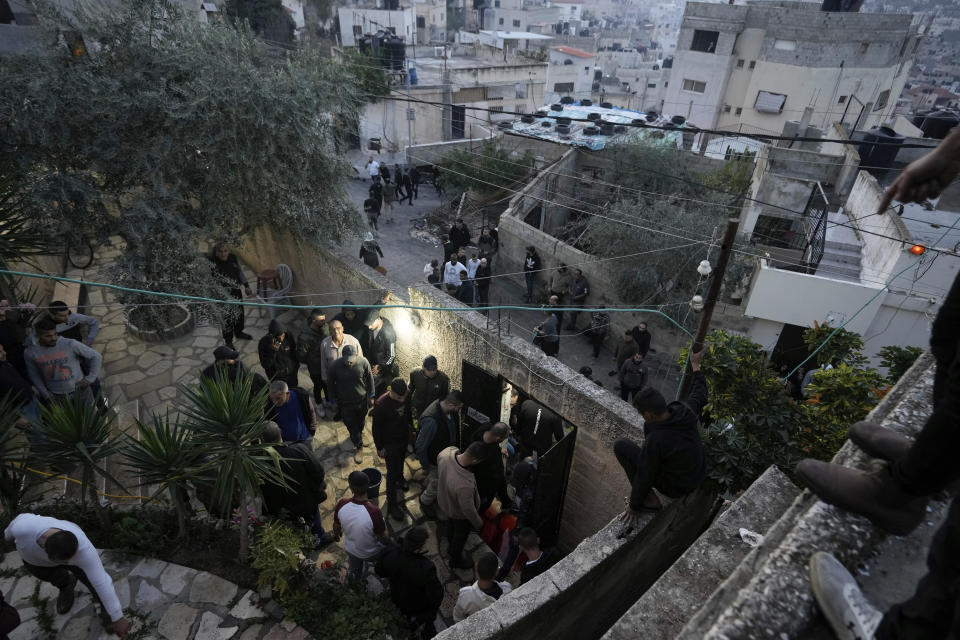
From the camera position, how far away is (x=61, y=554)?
3.70m

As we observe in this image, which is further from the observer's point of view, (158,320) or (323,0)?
(323,0)

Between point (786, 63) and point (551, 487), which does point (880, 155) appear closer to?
point (551, 487)

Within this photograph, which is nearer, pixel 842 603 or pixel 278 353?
pixel 842 603

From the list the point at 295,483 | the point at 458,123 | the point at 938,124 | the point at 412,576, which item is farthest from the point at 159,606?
the point at 458,123

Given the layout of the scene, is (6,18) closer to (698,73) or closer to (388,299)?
(388,299)

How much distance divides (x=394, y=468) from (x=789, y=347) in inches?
381

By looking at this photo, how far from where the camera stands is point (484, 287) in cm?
1287

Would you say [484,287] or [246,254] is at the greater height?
[246,254]

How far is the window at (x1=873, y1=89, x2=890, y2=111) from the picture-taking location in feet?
106

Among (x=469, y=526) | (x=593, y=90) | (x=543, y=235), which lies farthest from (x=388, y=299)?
(x=593, y=90)

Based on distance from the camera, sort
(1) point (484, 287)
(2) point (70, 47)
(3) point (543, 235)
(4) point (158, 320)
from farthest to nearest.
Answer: (3) point (543, 235), (1) point (484, 287), (4) point (158, 320), (2) point (70, 47)

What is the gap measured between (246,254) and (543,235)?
762 cm

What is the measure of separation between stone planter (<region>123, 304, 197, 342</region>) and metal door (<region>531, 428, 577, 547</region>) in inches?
266

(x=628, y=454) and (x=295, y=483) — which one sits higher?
(x=628, y=454)
